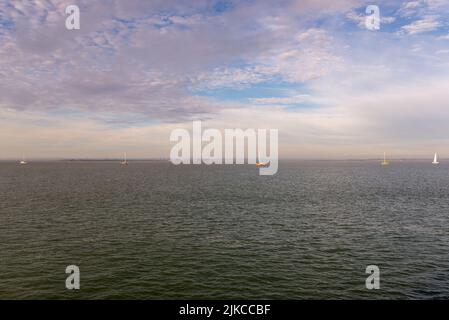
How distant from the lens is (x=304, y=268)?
35.6m

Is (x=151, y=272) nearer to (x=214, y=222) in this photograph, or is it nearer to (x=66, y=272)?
(x=66, y=272)
